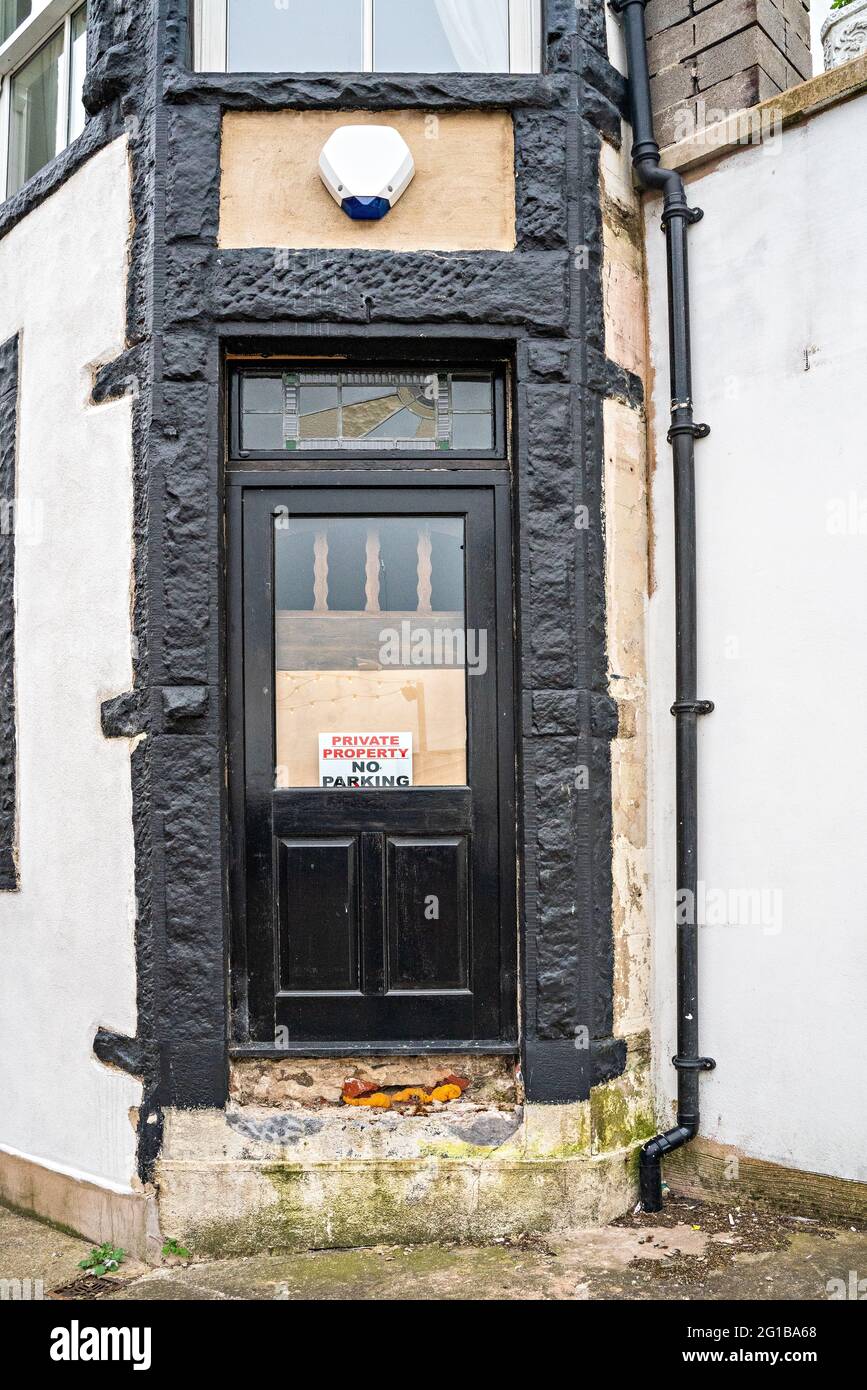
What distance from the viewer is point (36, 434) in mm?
4965

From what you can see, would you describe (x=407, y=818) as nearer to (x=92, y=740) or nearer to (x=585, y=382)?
(x=92, y=740)

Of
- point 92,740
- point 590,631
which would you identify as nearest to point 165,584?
point 92,740

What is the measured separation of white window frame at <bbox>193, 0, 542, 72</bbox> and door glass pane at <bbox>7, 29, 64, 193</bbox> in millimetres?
1153

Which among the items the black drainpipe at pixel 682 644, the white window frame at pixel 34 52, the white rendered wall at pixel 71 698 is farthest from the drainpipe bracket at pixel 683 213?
the white window frame at pixel 34 52

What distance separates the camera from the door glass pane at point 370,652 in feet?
14.7

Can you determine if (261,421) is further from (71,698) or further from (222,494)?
(71,698)

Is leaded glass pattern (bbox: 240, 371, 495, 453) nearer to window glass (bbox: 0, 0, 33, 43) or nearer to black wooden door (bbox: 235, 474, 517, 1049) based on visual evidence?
black wooden door (bbox: 235, 474, 517, 1049)

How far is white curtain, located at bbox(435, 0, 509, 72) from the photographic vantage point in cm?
466

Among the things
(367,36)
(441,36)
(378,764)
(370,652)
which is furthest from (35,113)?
(378,764)

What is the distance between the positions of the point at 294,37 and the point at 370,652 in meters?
2.42

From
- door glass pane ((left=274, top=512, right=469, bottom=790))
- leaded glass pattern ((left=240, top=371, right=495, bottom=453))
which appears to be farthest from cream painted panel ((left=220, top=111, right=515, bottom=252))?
door glass pane ((left=274, top=512, right=469, bottom=790))

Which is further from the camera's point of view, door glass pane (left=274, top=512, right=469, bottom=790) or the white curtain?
the white curtain

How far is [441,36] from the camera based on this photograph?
4660 mm

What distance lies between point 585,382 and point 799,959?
230 centimetres
